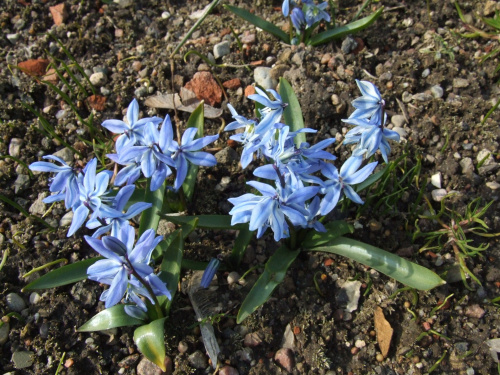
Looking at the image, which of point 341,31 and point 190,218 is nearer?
point 190,218

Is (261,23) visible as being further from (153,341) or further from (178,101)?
(153,341)

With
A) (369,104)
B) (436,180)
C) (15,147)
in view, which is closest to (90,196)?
(369,104)

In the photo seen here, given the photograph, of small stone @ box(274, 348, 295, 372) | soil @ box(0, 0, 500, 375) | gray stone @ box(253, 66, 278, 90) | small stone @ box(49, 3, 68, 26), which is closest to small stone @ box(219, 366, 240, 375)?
soil @ box(0, 0, 500, 375)

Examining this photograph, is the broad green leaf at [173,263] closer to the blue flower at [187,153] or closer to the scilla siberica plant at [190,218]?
the scilla siberica plant at [190,218]

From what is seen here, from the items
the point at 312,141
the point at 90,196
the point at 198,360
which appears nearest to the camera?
the point at 90,196


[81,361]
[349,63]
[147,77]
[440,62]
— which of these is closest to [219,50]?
[147,77]

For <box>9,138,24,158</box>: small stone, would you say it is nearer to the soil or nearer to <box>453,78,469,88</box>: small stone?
the soil

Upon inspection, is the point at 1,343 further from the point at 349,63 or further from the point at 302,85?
the point at 349,63

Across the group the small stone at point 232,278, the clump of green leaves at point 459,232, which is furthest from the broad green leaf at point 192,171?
the clump of green leaves at point 459,232
